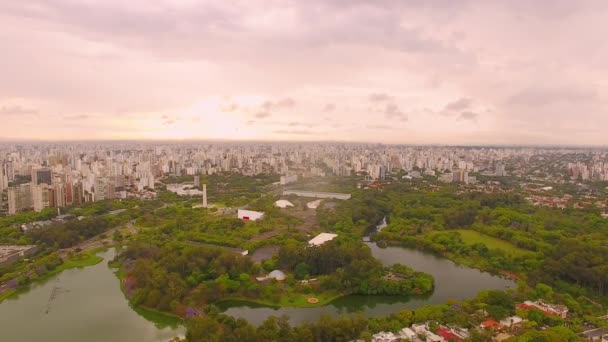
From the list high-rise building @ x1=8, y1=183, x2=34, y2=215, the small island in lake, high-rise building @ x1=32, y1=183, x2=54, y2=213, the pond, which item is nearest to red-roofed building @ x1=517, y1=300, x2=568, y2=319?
the pond

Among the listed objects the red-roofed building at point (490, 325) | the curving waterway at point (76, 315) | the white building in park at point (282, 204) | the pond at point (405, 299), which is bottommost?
the curving waterway at point (76, 315)

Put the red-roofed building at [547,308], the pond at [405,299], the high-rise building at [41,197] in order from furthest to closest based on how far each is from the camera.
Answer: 1. the high-rise building at [41,197]
2. the pond at [405,299]
3. the red-roofed building at [547,308]

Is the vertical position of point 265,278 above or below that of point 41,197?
below

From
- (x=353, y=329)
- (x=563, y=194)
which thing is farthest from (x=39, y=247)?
(x=563, y=194)

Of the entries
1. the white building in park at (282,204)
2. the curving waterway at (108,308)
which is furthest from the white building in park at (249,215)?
the curving waterway at (108,308)

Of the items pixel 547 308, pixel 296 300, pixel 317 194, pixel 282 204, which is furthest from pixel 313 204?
pixel 547 308

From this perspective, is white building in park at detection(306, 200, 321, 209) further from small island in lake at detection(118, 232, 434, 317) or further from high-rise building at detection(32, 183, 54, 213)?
high-rise building at detection(32, 183, 54, 213)

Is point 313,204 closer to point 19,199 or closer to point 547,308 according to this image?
point 547,308

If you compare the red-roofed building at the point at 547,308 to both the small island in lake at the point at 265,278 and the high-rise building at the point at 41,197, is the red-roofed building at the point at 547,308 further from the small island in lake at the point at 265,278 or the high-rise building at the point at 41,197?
the high-rise building at the point at 41,197
